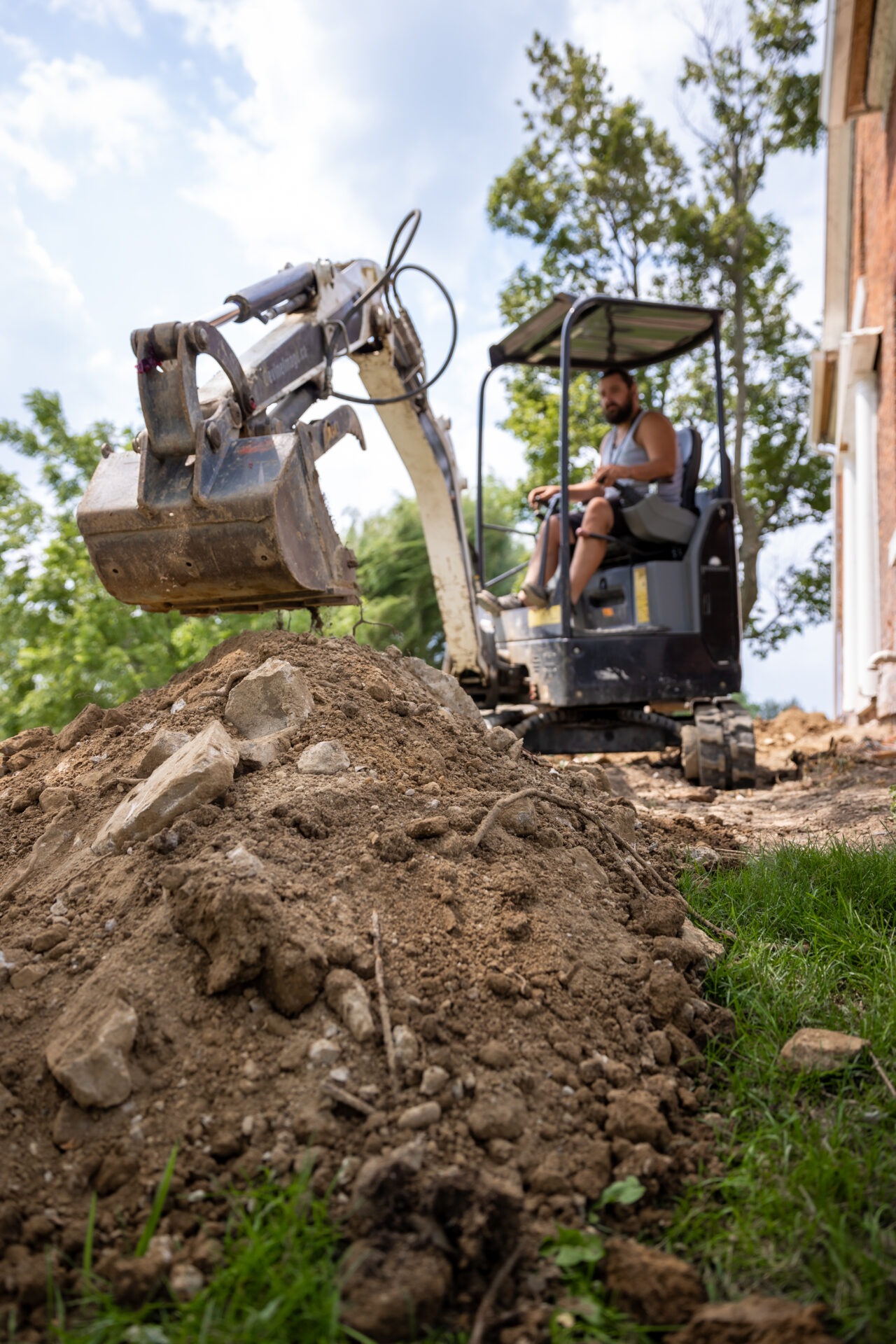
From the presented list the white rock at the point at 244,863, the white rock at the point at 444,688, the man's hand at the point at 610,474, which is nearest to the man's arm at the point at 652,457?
the man's hand at the point at 610,474

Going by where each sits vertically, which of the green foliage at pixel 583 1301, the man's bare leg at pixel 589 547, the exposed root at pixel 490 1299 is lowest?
the green foliage at pixel 583 1301

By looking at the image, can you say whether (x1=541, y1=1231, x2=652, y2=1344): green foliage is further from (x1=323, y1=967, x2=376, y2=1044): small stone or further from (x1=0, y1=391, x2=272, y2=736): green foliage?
(x1=0, y1=391, x2=272, y2=736): green foliage

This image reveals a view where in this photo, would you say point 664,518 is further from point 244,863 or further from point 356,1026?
point 356,1026

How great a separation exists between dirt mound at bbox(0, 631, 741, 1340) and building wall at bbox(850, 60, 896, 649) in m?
7.11

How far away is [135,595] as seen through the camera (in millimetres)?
4102

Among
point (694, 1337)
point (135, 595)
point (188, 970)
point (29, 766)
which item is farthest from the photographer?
point (135, 595)

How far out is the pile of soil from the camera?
1.74 m

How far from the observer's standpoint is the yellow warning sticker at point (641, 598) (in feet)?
22.3

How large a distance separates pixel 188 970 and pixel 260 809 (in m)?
0.60

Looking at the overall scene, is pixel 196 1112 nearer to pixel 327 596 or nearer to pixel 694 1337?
pixel 694 1337

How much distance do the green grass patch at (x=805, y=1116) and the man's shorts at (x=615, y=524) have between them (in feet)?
13.1

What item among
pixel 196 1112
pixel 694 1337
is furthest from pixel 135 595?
pixel 694 1337

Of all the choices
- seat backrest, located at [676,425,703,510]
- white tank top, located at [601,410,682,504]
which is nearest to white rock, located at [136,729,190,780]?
white tank top, located at [601,410,682,504]

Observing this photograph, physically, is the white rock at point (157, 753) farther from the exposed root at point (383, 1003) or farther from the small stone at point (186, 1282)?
the small stone at point (186, 1282)
